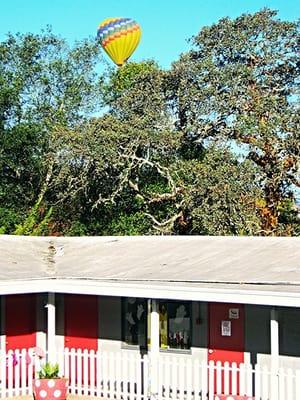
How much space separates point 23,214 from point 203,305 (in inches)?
973

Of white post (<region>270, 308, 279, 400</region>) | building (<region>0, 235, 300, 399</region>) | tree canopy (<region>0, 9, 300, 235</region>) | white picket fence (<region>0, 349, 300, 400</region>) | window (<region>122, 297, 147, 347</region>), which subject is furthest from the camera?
tree canopy (<region>0, 9, 300, 235</region>)

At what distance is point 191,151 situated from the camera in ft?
103

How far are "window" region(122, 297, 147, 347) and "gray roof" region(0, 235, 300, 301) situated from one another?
2.46 feet

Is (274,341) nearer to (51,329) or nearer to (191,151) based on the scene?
(51,329)

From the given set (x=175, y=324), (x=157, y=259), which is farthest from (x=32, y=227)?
(x=175, y=324)

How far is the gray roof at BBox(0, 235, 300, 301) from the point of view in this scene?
12266 millimetres

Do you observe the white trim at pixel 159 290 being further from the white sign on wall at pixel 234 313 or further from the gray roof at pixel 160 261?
the white sign on wall at pixel 234 313

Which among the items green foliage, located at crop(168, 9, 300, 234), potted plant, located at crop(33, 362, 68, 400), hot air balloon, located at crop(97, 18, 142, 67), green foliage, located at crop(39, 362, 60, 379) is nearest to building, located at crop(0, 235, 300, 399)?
green foliage, located at crop(39, 362, 60, 379)

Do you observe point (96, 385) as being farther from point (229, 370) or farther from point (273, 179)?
point (273, 179)

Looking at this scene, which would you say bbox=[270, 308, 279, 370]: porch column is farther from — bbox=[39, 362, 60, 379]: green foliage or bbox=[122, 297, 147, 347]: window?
bbox=[39, 362, 60, 379]: green foliage

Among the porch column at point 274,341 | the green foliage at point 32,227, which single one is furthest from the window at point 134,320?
the green foliage at point 32,227

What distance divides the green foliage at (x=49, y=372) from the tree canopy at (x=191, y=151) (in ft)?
47.8

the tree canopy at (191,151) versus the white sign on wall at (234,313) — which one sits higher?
the tree canopy at (191,151)

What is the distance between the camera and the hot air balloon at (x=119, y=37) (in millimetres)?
47500
